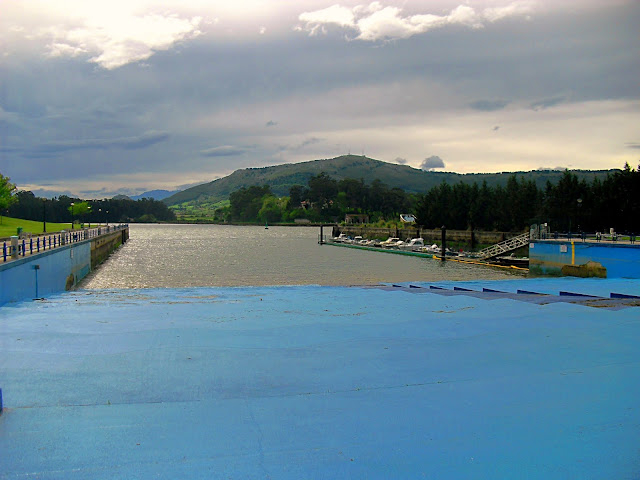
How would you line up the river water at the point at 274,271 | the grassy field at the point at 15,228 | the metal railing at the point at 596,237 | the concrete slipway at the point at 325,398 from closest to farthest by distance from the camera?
the concrete slipway at the point at 325,398 → the metal railing at the point at 596,237 → the river water at the point at 274,271 → the grassy field at the point at 15,228

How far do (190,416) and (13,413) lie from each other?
1460mm

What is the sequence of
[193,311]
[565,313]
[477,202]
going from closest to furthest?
[565,313]
[193,311]
[477,202]

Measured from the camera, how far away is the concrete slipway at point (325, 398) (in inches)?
142

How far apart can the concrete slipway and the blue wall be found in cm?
663

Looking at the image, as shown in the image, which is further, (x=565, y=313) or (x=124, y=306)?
(x=124, y=306)

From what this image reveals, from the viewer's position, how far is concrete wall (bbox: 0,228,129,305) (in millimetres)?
14234

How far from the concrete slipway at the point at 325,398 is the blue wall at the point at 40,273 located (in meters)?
6.63

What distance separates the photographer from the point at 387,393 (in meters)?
4.97

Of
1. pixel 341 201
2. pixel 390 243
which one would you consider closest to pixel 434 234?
pixel 390 243

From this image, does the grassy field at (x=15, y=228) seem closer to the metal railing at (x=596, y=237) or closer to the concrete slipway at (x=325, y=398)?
the metal railing at (x=596, y=237)

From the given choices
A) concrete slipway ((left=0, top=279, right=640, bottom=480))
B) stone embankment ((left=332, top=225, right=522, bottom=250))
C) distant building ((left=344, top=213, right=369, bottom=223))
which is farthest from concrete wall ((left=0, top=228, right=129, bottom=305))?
distant building ((left=344, top=213, right=369, bottom=223))

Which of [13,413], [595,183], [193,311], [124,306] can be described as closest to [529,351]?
[13,413]

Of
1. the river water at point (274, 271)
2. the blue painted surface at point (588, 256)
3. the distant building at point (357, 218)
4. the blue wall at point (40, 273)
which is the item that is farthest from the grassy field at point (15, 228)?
the distant building at point (357, 218)

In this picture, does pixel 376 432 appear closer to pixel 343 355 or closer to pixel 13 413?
pixel 343 355
